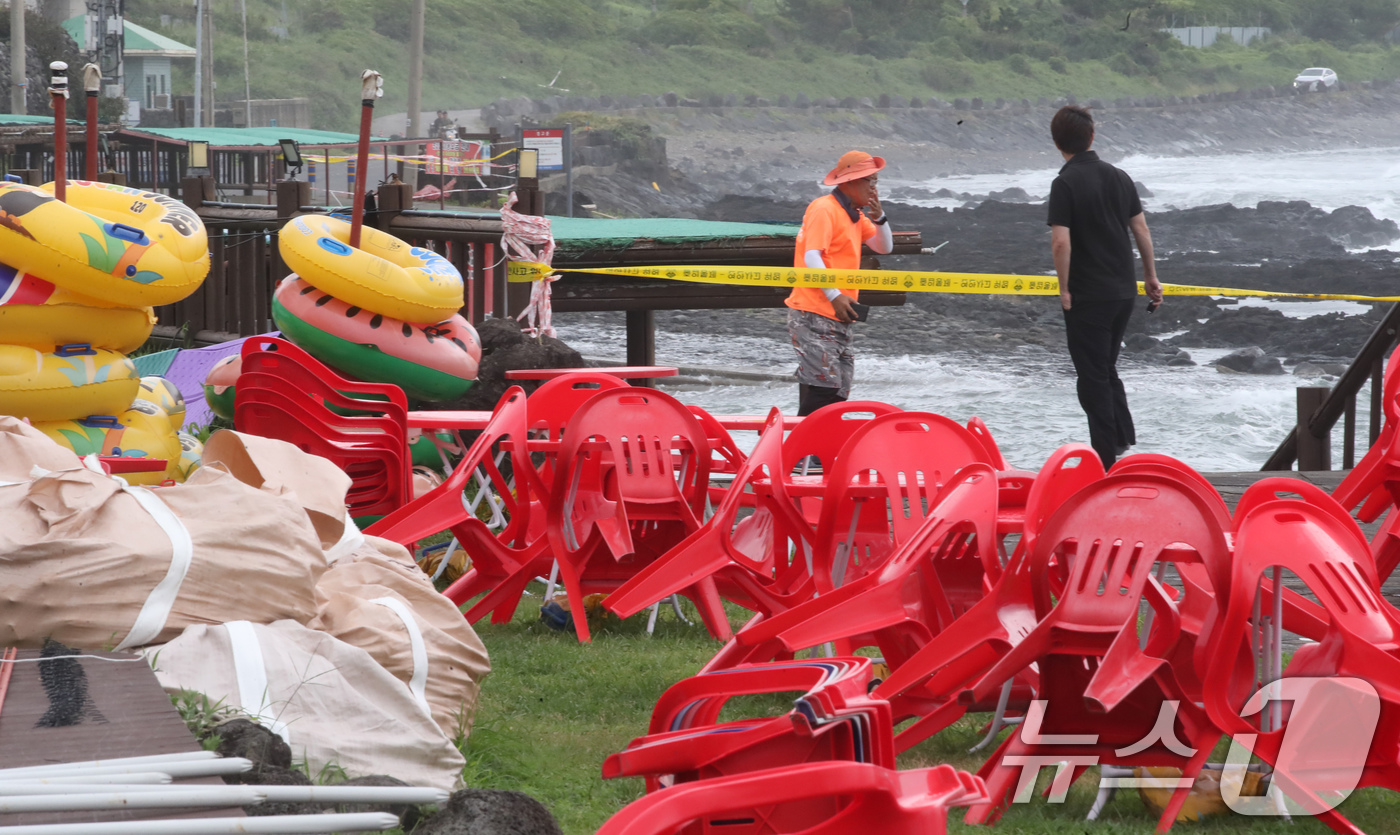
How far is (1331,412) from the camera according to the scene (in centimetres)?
980

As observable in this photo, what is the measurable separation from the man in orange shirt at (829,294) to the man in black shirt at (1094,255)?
4.10ft

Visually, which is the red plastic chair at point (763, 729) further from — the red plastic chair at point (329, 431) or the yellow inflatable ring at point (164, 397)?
the yellow inflatable ring at point (164, 397)

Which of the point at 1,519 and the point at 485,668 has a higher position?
the point at 1,519

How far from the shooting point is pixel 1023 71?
373 ft

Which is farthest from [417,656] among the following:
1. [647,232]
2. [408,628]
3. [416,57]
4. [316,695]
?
[416,57]

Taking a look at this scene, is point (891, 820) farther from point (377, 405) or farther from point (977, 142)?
point (977, 142)

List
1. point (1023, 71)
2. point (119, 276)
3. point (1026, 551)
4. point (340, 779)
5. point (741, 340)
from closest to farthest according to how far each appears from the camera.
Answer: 1. point (340, 779)
2. point (1026, 551)
3. point (119, 276)
4. point (741, 340)
5. point (1023, 71)

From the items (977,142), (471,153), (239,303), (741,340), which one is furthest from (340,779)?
(977,142)

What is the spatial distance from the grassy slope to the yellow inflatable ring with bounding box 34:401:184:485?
80.8 metres

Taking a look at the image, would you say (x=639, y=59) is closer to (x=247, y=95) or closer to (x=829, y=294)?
(x=247, y=95)

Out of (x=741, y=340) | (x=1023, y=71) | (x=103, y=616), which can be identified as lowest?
(x=741, y=340)

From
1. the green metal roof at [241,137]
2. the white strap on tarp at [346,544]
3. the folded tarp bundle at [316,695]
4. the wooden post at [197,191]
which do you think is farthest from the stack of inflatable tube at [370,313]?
the green metal roof at [241,137]

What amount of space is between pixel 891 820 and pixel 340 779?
4.31 feet

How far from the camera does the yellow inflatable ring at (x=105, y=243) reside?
18.8ft
